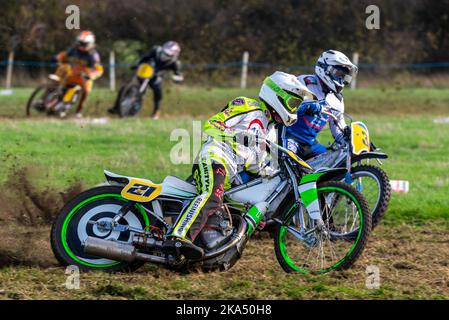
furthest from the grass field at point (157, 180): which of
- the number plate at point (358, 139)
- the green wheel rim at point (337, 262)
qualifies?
the number plate at point (358, 139)

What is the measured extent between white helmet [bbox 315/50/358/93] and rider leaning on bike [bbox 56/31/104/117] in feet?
40.6

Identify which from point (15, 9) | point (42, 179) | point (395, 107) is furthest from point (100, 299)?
point (395, 107)

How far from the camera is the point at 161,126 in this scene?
18.9 meters

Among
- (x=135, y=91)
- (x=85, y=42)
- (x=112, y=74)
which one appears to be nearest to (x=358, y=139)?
(x=135, y=91)

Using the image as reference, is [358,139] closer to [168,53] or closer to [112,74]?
[168,53]

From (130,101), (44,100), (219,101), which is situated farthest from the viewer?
(219,101)

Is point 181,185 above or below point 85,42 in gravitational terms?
below

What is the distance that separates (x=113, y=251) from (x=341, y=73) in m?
3.99

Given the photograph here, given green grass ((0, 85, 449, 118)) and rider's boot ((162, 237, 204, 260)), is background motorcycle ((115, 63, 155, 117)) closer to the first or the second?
green grass ((0, 85, 449, 118))

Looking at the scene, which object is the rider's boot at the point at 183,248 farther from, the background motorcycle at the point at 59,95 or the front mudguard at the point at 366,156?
the background motorcycle at the point at 59,95

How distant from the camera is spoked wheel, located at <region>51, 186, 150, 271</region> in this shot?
7602 millimetres

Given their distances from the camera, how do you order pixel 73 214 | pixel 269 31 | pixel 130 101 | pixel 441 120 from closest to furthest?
1. pixel 73 214
2. pixel 441 120
3. pixel 130 101
4. pixel 269 31

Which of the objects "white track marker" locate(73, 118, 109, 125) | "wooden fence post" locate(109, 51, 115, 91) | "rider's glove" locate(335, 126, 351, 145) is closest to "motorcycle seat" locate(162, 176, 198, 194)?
"rider's glove" locate(335, 126, 351, 145)

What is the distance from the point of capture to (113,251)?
24.1ft
